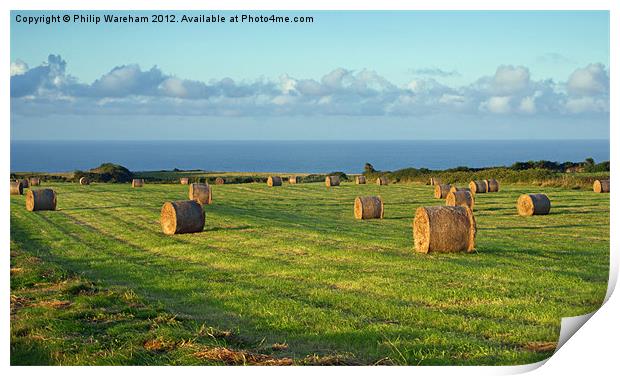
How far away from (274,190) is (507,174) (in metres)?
15.9

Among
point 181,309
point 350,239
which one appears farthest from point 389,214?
point 181,309

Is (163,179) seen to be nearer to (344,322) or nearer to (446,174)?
(446,174)

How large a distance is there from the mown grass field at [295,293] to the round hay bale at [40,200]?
607cm

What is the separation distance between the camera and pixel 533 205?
26531 millimetres

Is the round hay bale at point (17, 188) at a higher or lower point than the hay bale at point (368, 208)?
higher

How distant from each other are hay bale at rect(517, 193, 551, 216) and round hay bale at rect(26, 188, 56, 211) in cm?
1939

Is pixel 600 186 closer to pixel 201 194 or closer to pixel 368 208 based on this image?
pixel 368 208

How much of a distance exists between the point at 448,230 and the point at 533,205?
12.3 m

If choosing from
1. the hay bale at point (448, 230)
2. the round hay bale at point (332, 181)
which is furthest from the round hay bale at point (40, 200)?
the round hay bale at point (332, 181)

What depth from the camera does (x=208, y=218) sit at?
25469mm

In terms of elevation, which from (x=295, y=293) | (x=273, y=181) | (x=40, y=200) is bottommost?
(x=295, y=293)

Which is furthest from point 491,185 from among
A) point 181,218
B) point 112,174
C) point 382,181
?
point 112,174

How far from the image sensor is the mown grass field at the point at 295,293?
8508 millimetres

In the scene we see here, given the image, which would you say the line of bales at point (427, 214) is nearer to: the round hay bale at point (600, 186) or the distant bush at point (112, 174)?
the round hay bale at point (600, 186)
